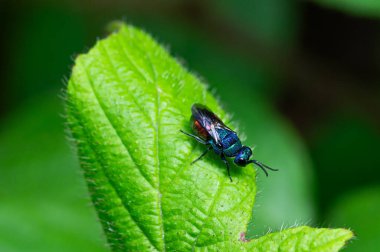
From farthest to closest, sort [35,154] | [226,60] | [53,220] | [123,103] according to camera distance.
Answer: [226,60]
[35,154]
[53,220]
[123,103]

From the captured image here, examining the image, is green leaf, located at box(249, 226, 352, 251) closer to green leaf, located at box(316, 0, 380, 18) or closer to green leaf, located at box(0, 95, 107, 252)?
green leaf, located at box(0, 95, 107, 252)

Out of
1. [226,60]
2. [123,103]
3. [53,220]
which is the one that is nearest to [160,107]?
[123,103]

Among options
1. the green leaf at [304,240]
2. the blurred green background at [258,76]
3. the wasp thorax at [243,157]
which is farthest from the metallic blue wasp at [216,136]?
the blurred green background at [258,76]

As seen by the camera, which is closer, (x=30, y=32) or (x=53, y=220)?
(x=53, y=220)

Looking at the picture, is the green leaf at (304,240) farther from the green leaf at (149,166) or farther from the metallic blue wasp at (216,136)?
the metallic blue wasp at (216,136)

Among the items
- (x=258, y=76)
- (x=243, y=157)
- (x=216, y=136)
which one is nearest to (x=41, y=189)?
(x=216, y=136)

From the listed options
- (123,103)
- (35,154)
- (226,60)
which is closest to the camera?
(123,103)

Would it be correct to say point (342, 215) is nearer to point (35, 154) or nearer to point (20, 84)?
point (35, 154)
